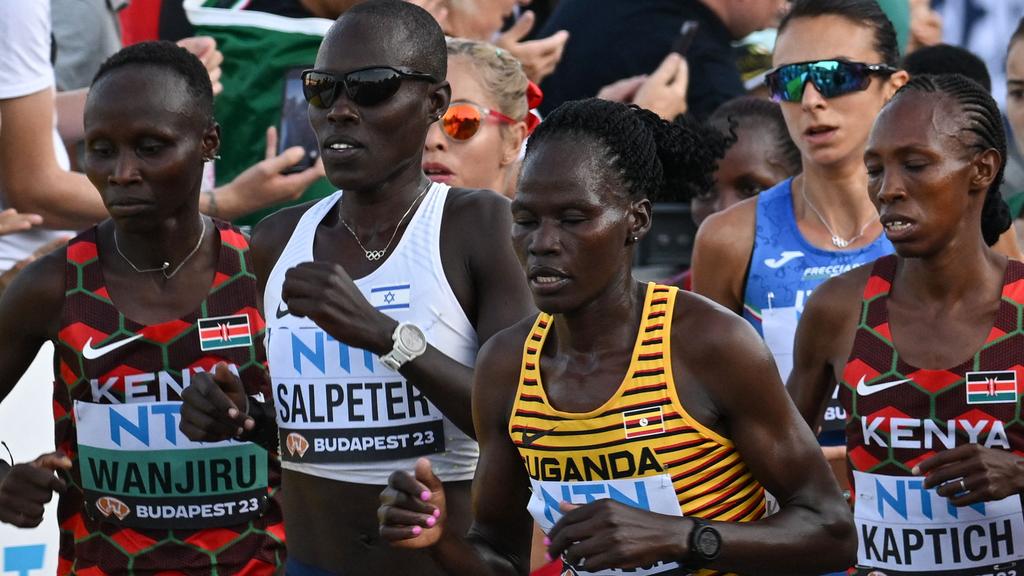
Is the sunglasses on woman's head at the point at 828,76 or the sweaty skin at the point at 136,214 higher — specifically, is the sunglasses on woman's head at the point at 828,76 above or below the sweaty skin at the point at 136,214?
above

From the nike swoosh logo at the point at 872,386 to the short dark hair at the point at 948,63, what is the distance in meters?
3.06

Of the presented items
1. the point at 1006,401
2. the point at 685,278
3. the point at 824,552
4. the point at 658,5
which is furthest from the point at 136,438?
the point at 658,5

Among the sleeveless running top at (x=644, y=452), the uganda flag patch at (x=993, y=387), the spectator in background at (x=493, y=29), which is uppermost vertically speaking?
the spectator in background at (x=493, y=29)

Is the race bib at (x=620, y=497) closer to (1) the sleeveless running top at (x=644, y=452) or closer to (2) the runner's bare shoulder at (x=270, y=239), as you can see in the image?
(1) the sleeveless running top at (x=644, y=452)

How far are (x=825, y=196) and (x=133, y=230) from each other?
243 centimetres

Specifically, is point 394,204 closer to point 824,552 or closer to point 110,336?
point 110,336

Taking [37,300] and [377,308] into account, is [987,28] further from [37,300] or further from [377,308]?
[37,300]

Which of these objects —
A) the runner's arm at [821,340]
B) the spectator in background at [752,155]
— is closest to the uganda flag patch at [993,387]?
the runner's arm at [821,340]

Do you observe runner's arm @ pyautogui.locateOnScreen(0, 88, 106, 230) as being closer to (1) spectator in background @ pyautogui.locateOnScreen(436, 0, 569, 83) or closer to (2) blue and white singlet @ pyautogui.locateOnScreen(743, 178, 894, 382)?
(1) spectator in background @ pyautogui.locateOnScreen(436, 0, 569, 83)

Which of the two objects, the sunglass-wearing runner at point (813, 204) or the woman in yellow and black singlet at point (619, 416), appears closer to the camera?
the woman in yellow and black singlet at point (619, 416)

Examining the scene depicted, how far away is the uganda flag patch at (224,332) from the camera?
4.47 m

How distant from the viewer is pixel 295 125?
6492 millimetres

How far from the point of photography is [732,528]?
356cm

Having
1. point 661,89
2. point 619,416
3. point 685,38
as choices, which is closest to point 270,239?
point 619,416
